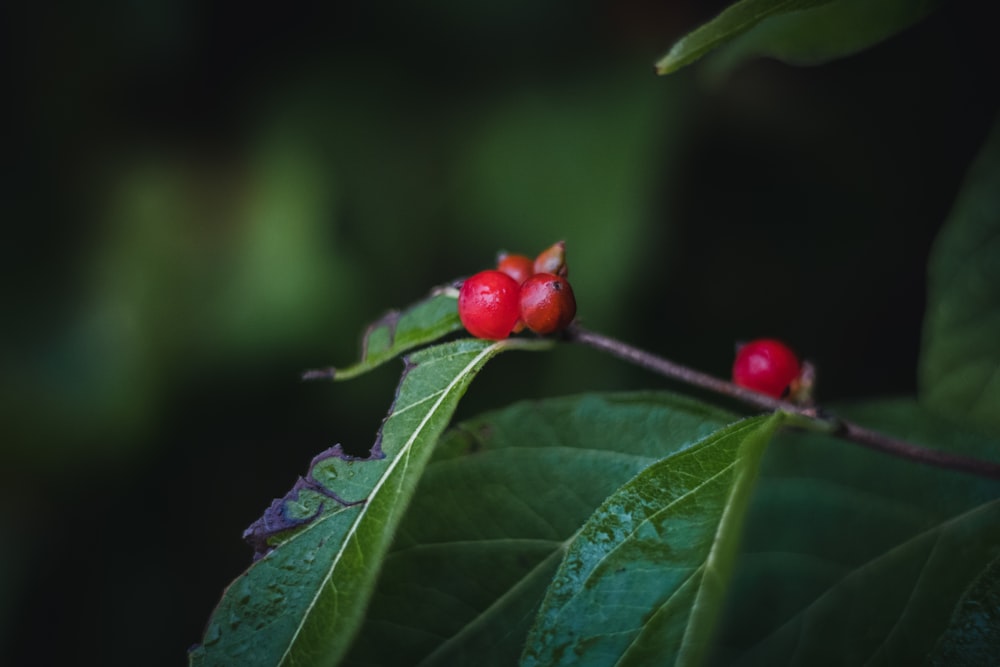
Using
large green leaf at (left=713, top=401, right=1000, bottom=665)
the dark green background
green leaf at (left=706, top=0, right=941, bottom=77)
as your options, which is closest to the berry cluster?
green leaf at (left=706, top=0, right=941, bottom=77)

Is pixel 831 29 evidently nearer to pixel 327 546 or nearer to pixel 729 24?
pixel 729 24

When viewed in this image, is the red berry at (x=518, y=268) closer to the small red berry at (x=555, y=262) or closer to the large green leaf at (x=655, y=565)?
the small red berry at (x=555, y=262)

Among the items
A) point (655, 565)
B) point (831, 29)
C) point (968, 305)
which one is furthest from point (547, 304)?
point (968, 305)

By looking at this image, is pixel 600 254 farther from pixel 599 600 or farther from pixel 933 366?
pixel 599 600

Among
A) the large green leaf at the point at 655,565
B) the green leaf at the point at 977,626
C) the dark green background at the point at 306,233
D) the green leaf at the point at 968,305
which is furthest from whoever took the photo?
the dark green background at the point at 306,233

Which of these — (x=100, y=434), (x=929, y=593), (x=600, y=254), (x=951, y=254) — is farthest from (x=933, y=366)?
(x=100, y=434)

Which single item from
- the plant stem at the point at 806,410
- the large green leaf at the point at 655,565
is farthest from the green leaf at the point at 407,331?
the large green leaf at the point at 655,565
